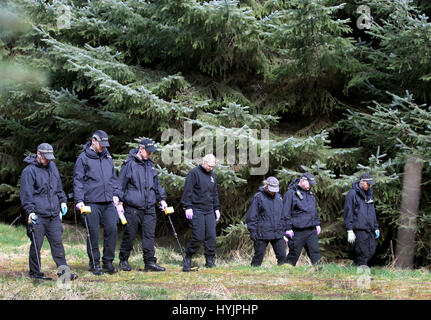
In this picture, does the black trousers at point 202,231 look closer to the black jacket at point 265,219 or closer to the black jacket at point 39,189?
the black jacket at point 265,219

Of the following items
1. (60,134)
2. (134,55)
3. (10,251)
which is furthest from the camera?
(60,134)

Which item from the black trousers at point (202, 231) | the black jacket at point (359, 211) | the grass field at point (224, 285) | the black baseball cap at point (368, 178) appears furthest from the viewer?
the black jacket at point (359, 211)

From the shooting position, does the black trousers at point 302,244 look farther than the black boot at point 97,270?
Yes

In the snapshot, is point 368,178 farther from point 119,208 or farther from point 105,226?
point 105,226

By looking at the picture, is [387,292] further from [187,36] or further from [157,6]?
[157,6]

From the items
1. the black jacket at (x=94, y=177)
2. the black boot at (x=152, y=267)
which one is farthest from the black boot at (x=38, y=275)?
the black boot at (x=152, y=267)

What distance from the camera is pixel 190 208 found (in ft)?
26.2

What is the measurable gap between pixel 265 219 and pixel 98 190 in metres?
3.07

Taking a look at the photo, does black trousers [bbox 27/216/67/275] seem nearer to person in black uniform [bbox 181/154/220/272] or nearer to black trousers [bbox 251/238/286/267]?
person in black uniform [bbox 181/154/220/272]

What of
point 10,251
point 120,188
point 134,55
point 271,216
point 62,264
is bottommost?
point 10,251

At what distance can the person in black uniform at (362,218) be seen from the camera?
887cm

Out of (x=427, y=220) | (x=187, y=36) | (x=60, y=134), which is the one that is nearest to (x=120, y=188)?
(x=187, y=36)

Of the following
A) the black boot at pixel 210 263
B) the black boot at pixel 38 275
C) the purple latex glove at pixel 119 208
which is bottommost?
the black boot at pixel 210 263

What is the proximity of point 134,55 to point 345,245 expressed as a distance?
7569 mm
